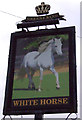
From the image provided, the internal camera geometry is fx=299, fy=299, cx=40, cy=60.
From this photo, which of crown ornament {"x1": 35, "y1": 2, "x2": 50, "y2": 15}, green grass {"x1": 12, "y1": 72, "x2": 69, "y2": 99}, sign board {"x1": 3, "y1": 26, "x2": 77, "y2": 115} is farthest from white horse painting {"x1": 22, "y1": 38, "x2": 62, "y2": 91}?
crown ornament {"x1": 35, "y1": 2, "x2": 50, "y2": 15}

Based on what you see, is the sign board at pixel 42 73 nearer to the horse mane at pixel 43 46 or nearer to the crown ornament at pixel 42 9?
the horse mane at pixel 43 46

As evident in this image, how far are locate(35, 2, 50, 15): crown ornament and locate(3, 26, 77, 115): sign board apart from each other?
5.01 ft

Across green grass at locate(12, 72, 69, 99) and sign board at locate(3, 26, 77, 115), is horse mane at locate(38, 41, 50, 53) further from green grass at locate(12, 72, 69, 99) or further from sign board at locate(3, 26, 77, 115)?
green grass at locate(12, 72, 69, 99)

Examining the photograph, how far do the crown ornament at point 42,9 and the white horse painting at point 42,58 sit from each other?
2325 millimetres

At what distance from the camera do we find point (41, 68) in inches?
703

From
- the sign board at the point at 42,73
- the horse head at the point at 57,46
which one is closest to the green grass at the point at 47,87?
the sign board at the point at 42,73

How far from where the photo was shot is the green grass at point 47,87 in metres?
16.5

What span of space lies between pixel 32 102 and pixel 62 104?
68.9 inches

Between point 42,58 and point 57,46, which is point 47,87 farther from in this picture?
point 57,46

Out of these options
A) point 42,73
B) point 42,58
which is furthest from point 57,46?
point 42,73

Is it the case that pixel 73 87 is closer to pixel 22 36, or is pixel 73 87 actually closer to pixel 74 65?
pixel 74 65

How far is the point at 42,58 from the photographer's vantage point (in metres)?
18.2

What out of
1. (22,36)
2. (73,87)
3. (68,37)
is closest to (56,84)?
(73,87)

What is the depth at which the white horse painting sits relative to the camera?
17.7m
